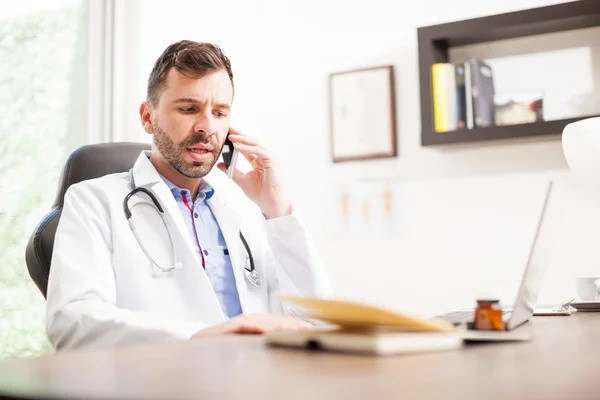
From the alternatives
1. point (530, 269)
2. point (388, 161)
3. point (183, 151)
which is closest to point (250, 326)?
point (530, 269)

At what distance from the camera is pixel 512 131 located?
8.70ft

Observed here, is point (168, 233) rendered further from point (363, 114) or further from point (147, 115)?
point (363, 114)

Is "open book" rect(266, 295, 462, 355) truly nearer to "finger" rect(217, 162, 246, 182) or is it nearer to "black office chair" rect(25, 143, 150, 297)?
"black office chair" rect(25, 143, 150, 297)

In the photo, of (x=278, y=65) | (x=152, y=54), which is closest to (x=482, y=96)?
(x=278, y=65)

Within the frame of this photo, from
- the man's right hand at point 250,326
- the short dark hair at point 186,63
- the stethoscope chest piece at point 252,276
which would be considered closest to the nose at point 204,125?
the short dark hair at point 186,63

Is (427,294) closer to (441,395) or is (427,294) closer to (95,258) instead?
(95,258)

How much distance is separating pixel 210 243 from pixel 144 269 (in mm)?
280

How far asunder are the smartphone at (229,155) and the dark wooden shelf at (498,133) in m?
1.04

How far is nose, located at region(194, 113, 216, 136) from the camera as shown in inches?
73.9

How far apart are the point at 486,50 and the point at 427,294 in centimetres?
112

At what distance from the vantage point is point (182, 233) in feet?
5.77

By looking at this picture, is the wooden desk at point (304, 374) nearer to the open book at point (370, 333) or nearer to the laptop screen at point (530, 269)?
the open book at point (370, 333)

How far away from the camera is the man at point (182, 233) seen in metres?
1.55

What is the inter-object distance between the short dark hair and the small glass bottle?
1168mm
